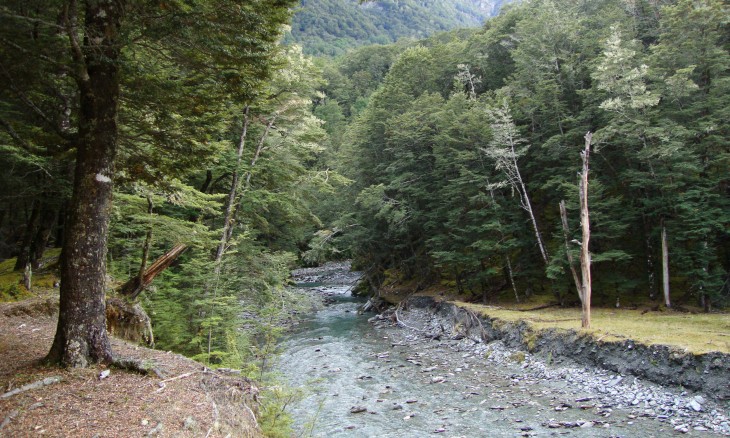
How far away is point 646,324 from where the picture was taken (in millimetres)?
14250

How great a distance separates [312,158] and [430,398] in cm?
1198

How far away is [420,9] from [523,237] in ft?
531

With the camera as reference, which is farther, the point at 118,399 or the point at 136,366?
the point at 136,366

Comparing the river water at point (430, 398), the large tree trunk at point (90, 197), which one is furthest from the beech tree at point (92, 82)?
the river water at point (430, 398)

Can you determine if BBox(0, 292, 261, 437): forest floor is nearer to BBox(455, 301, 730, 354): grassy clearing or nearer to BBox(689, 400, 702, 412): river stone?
BBox(689, 400, 702, 412): river stone

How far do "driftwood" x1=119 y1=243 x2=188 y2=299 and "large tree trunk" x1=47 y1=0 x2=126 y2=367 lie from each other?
4693 millimetres

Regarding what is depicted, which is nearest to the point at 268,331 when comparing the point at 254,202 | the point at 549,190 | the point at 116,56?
the point at 116,56

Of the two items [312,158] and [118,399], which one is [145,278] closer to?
[118,399]

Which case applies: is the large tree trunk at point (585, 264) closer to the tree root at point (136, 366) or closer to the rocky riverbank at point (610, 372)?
the rocky riverbank at point (610, 372)

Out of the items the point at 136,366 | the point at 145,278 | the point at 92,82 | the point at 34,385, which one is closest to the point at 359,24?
the point at 145,278

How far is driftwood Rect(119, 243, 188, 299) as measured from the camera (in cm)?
993

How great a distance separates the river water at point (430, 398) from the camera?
368 inches

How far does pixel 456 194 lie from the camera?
23.5 m

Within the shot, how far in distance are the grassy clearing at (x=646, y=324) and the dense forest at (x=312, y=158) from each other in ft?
5.55
